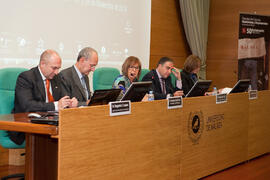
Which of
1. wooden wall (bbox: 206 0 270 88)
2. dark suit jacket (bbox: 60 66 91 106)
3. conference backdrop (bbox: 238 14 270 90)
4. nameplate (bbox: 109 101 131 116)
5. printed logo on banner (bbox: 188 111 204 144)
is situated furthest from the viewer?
wooden wall (bbox: 206 0 270 88)

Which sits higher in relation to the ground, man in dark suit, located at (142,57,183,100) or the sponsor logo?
man in dark suit, located at (142,57,183,100)

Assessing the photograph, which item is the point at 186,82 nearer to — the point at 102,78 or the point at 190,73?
the point at 190,73

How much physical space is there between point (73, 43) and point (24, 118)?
7.60ft

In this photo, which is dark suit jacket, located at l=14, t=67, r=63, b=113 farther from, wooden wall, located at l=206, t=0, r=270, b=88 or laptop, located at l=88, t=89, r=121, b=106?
wooden wall, located at l=206, t=0, r=270, b=88

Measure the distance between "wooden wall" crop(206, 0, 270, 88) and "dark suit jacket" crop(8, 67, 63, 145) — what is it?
15.6ft

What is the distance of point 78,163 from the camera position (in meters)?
2.30

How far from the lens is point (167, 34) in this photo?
6.73m

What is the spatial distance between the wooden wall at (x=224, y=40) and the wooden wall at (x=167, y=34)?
61 cm

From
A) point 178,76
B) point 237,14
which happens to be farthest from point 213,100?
point 237,14

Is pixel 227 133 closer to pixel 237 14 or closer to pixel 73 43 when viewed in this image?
pixel 73 43

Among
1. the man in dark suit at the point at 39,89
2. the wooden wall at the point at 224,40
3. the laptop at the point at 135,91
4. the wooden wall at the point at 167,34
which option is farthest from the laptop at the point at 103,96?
the wooden wall at the point at 224,40

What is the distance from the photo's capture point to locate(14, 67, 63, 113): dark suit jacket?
2996 millimetres

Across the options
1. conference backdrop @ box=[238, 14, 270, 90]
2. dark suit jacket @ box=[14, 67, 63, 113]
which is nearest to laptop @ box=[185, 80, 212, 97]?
dark suit jacket @ box=[14, 67, 63, 113]

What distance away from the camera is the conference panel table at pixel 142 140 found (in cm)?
230
